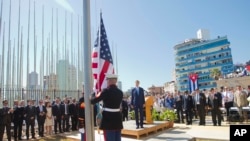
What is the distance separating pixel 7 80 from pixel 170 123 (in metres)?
11.3

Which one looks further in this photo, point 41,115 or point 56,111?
point 56,111

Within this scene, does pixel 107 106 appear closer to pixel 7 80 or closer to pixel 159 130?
pixel 159 130

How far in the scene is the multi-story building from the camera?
331ft

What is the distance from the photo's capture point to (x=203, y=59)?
352 ft

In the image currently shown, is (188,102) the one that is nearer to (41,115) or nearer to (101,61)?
(41,115)

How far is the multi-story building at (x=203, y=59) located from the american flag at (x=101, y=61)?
9994 centimetres

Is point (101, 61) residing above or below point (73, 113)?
above

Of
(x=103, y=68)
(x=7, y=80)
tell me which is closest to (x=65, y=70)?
(x=7, y=80)

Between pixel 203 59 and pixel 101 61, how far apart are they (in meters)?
106

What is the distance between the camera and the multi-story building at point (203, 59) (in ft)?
331

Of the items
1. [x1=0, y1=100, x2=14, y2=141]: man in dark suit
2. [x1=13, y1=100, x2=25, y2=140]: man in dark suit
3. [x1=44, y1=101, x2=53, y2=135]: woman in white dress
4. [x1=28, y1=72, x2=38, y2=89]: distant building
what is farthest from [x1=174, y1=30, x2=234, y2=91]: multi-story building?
[x1=0, y1=100, x2=14, y2=141]: man in dark suit

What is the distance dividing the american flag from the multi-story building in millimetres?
99937

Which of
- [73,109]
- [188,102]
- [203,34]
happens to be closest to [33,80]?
[73,109]

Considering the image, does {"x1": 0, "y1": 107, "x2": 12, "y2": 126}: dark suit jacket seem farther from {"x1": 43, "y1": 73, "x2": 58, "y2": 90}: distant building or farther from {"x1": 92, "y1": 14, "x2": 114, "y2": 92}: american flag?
{"x1": 43, "y1": 73, "x2": 58, "y2": 90}: distant building
